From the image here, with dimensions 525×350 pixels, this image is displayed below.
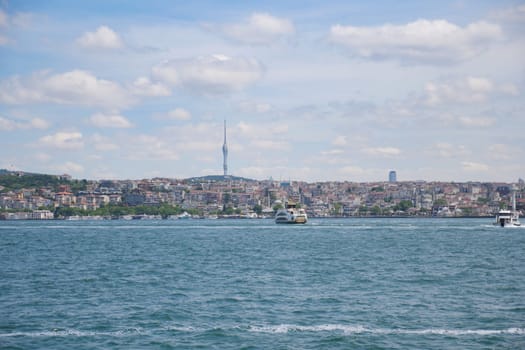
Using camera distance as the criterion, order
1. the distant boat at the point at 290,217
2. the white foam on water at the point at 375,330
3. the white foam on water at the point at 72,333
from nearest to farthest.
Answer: the white foam on water at the point at 375,330
the white foam on water at the point at 72,333
the distant boat at the point at 290,217

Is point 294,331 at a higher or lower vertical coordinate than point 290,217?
lower

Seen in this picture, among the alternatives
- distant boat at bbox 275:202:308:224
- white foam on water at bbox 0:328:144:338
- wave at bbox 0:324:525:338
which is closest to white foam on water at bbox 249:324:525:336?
wave at bbox 0:324:525:338

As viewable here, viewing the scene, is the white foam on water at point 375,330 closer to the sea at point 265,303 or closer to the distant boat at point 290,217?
the sea at point 265,303

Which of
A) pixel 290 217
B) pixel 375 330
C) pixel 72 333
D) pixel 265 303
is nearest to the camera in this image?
pixel 72 333

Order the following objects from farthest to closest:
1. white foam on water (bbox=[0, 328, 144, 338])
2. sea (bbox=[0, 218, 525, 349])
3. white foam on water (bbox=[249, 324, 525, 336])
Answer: white foam on water (bbox=[0, 328, 144, 338])
white foam on water (bbox=[249, 324, 525, 336])
sea (bbox=[0, 218, 525, 349])

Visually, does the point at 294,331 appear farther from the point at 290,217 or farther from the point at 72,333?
the point at 290,217

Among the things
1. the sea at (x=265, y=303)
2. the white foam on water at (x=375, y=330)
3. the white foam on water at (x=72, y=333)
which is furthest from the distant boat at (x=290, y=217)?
the white foam on water at (x=72, y=333)

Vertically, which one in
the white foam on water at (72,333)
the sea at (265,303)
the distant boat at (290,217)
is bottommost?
the white foam on water at (72,333)

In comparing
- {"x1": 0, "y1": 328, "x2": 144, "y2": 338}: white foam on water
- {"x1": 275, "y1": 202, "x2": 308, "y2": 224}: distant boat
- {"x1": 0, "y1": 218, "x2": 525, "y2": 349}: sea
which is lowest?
{"x1": 0, "y1": 328, "x2": 144, "y2": 338}: white foam on water

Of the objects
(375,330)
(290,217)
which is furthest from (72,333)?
(290,217)

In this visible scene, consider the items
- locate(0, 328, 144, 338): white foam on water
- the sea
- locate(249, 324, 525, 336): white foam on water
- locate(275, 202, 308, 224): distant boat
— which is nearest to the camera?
the sea

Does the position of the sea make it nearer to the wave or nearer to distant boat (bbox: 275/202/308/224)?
the wave

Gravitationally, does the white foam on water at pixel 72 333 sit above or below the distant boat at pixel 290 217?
below

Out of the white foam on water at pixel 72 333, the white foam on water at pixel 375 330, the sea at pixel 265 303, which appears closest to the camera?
the sea at pixel 265 303
